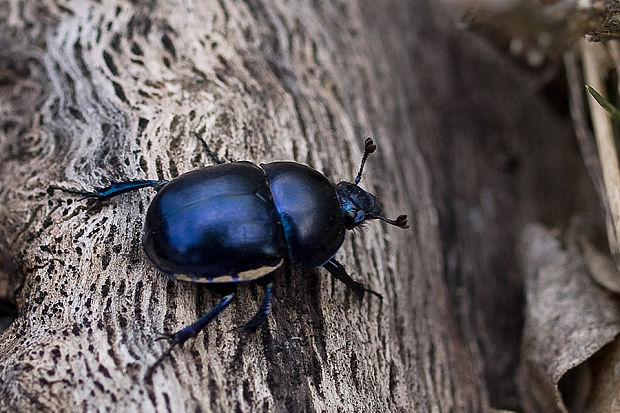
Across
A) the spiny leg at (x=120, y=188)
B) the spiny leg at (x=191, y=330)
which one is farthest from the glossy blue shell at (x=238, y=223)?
the spiny leg at (x=120, y=188)

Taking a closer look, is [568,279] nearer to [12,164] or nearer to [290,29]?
[290,29]

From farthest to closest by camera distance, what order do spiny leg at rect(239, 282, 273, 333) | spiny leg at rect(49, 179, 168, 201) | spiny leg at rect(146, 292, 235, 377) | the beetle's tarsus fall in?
the beetle's tarsus
spiny leg at rect(49, 179, 168, 201)
spiny leg at rect(239, 282, 273, 333)
spiny leg at rect(146, 292, 235, 377)

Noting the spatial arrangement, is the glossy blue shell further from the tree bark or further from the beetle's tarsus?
the beetle's tarsus

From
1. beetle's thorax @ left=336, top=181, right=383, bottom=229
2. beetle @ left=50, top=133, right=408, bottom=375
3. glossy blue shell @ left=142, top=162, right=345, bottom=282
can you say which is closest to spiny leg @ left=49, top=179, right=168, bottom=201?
beetle @ left=50, top=133, right=408, bottom=375

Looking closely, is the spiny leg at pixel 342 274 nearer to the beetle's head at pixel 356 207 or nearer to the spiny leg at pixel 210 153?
the beetle's head at pixel 356 207

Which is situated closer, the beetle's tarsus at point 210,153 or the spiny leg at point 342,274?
the spiny leg at point 342,274

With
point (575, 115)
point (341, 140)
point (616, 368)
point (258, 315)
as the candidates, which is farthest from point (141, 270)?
point (575, 115)
